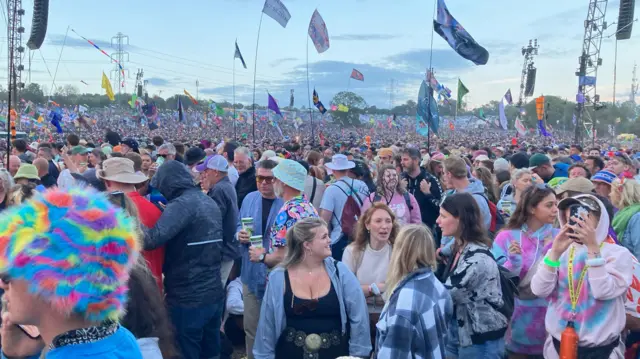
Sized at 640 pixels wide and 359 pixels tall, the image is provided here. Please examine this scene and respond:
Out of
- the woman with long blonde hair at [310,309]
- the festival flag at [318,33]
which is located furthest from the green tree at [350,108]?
the woman with long blonde hair at [310,309]

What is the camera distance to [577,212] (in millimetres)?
2904

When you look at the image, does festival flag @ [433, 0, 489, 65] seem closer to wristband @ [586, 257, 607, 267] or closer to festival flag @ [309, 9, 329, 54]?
festival flag @ [309, 9, 329, 54]

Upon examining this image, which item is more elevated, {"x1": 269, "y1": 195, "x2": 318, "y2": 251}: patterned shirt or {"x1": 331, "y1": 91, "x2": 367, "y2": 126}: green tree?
{"x1": 331, "y1": 91, "x2": 367, "y2": 126}: green tree

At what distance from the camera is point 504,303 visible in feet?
11.0

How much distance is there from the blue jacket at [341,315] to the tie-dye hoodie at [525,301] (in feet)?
3.91

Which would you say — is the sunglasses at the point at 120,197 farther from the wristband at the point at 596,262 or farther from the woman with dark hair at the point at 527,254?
the wristband at the point at 596,262

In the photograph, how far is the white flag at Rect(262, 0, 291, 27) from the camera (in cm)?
1633

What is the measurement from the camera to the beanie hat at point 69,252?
1.51 metres

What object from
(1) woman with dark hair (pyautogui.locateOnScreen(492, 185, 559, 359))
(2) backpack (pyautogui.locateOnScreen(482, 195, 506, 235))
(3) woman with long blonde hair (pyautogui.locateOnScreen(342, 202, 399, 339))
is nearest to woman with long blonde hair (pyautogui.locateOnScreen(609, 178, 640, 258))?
(1) woman with dark hair (pyautogui.locateOnScreen(492, 185, 559, 359))

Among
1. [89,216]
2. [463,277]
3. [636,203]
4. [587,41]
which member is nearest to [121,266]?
[89,216]

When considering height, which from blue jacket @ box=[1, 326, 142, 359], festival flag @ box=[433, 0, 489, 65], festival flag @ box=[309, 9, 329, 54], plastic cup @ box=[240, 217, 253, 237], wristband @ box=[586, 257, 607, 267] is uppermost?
festival flag @ box=[309, 9, 329, 54]

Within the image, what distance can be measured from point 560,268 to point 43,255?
274cm

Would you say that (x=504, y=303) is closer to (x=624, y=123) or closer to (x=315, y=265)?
(x=315, y=265)

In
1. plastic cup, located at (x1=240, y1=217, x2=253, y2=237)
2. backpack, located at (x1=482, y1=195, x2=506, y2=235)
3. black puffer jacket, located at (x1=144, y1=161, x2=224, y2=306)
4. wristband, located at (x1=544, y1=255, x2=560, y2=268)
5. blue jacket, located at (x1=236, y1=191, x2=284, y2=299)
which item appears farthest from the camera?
backpack, located at (x1=482, y1=195, x2=506, y2=235)
